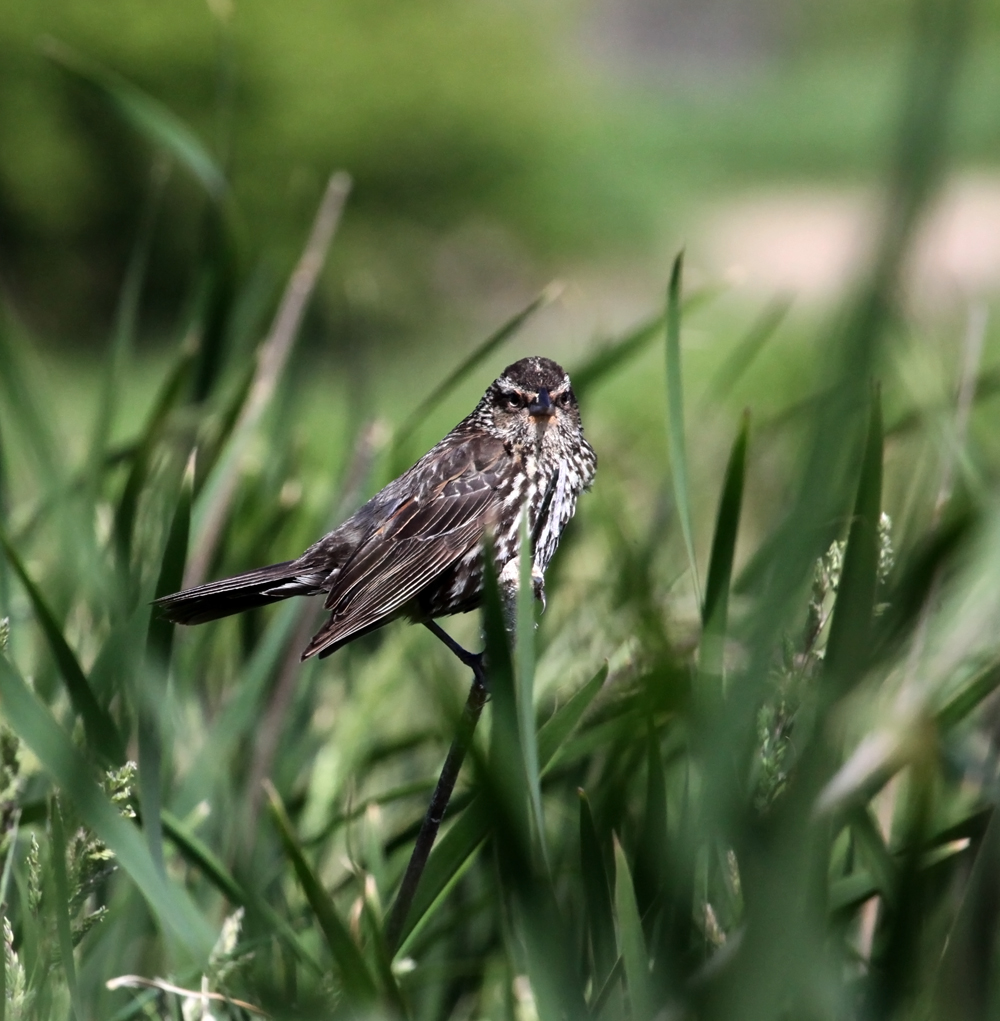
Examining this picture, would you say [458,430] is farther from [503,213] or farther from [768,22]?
[768,22]

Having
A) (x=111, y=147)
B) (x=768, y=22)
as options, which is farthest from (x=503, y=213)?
(x=768, y=22)

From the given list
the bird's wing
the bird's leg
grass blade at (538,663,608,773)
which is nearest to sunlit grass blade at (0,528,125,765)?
the bird's wing

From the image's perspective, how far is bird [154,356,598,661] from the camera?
152 centimetres

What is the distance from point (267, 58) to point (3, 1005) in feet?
35.3

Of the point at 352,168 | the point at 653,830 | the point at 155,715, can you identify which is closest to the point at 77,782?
the point at 155,715

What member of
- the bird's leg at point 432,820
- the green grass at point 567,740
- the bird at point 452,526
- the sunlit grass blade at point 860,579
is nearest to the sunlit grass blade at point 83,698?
the green grass at point 567,740

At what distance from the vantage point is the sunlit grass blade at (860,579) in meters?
0.86

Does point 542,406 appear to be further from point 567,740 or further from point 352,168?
point 352,168

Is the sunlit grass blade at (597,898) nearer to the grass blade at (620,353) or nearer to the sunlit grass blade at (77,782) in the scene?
the sunlit grass blade at (77,782)

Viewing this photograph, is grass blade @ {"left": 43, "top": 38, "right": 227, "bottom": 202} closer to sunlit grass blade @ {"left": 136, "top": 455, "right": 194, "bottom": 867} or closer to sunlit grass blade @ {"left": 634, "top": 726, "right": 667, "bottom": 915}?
sunlit grass blade @ {"left": 136, "top": 455, "right": 194, "bottom": 867}

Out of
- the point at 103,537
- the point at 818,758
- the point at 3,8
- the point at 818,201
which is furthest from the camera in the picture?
the point at 818,201

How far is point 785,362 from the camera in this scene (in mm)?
8758

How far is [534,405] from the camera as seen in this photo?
172cm

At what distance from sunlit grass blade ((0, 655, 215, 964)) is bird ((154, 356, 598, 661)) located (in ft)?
0.69
